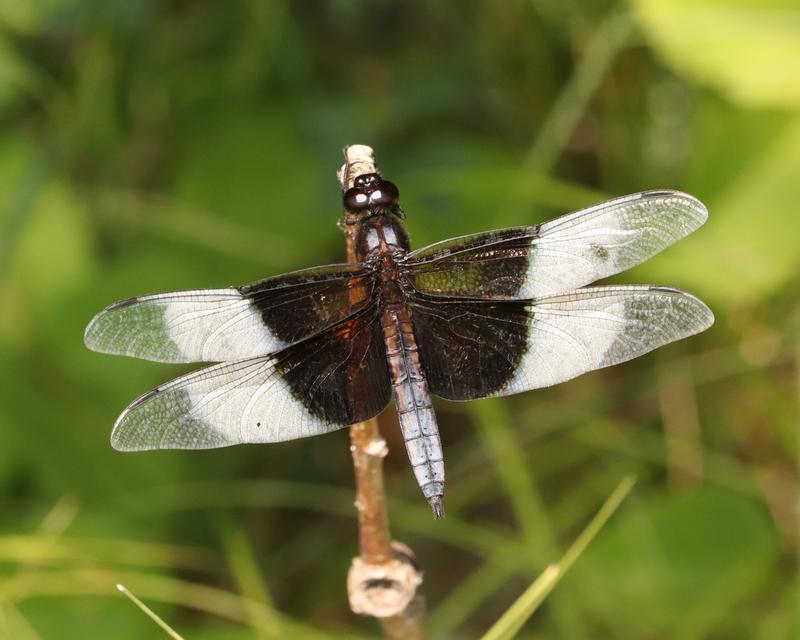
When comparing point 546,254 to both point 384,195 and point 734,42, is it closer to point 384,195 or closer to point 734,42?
point 384,195

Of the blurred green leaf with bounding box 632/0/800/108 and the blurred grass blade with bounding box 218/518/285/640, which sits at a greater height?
the blurred green leaf with bounding box 632/0/800/108

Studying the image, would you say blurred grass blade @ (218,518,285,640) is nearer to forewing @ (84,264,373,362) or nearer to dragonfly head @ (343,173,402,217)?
forewing @ (84,264,373,362)

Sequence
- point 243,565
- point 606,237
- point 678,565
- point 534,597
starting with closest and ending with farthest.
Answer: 1. point 534,597
2. point 606,237
3. point 678,565
4. point 243,565

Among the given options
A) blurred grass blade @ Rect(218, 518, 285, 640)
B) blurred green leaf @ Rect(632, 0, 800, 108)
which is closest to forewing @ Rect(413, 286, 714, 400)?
blurred grass blade @ Rect(218, 518, 285, 640)

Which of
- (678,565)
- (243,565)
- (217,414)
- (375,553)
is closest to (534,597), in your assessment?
(375,553)

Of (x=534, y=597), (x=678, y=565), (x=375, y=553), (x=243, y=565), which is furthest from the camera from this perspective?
(x=243, y=565)

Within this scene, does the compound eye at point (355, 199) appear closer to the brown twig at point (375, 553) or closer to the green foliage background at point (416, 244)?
the brown twig at point (375, 553)
